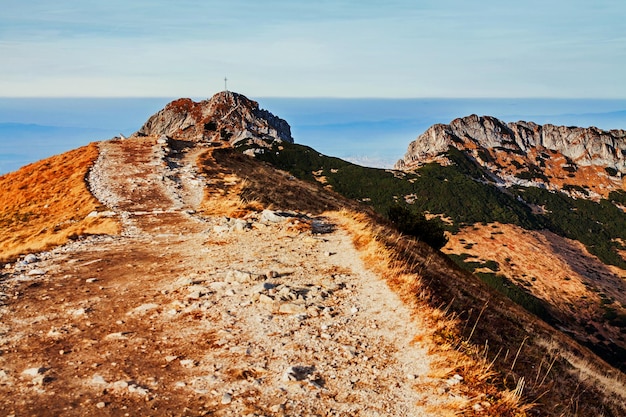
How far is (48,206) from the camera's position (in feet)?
103

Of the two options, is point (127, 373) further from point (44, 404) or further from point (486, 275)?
point (486, 275)

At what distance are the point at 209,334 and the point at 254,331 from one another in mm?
1163

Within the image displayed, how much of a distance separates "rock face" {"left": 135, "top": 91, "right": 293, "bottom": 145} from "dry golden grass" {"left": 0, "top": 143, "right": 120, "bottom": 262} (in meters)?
118

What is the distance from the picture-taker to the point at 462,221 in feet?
533

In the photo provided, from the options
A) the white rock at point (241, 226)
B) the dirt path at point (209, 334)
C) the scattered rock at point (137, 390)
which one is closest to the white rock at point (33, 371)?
the dirt path at point (209, 334)

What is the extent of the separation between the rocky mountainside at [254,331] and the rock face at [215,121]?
14395 cm

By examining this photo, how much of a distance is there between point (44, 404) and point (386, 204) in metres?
162

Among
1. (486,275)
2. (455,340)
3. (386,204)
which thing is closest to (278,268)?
(455,340)

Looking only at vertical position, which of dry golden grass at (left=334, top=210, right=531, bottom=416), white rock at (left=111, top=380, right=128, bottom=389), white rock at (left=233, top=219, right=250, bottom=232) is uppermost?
dry golden grass at (left=334, top=210, right=531, bottom=416)

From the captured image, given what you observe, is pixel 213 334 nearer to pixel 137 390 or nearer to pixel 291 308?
pixel 291 308

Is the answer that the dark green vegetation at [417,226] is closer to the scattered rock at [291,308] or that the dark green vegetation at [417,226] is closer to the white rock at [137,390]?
the scattered rock at [291,308]

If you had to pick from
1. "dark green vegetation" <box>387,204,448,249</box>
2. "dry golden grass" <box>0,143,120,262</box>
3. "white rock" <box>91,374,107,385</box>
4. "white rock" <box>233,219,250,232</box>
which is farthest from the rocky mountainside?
"dark green vegetation" <box>387,204,448,249</box>

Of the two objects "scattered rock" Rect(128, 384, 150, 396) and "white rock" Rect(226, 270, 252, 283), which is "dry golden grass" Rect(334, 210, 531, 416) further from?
"scattered rock" Rect(128, 384, 150, 396)

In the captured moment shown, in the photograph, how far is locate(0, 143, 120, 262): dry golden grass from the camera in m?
22.7
